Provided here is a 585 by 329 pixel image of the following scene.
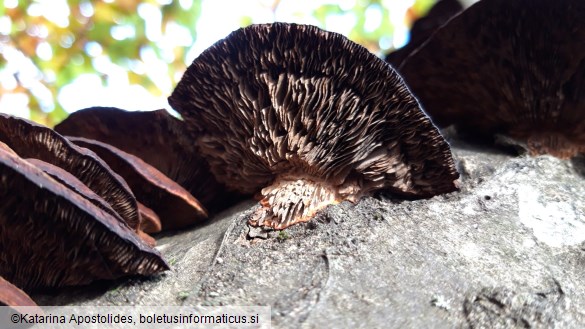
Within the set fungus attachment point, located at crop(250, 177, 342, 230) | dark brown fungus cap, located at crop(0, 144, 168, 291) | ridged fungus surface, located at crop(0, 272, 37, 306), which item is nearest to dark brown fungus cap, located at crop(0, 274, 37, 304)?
ridged fungus surface, located at crop(0, 272, 37, 306)

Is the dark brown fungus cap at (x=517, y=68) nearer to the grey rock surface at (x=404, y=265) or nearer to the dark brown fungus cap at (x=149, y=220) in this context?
the grey rock surface at (x=404, y=265)

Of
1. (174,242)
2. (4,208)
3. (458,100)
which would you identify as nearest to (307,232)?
(174,242)

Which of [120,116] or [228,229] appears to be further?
[120,116]

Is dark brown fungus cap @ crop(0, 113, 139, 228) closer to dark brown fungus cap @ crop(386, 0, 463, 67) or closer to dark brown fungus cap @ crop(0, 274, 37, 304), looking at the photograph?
dark brown fungus cap @ crop(0, 274, 37, 304)

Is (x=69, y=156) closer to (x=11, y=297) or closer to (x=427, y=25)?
(x=11, y=297)

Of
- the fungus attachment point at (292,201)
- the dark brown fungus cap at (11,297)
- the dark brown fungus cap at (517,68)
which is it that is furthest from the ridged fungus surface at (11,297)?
the dark brown fungus cap at (517,68)

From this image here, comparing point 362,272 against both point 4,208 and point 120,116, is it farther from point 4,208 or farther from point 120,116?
point 120,116
